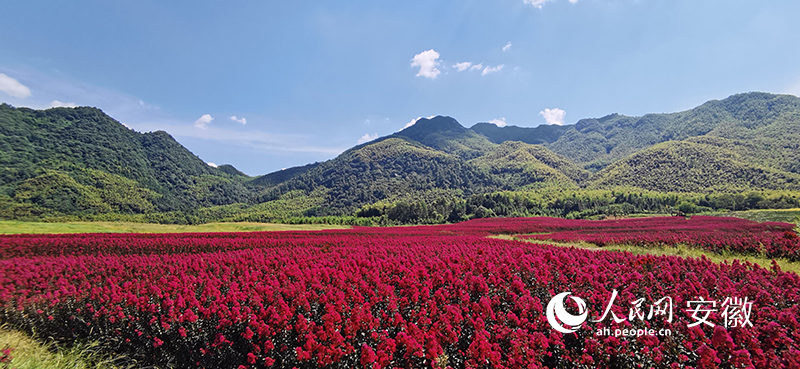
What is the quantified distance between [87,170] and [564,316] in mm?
170887

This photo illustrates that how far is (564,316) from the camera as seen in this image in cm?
460

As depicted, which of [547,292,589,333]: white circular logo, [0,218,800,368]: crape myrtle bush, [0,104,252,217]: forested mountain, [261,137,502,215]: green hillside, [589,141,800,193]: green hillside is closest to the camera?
[0,218,800,368]: crape myrtle bush

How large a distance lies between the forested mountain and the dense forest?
538 millimetres

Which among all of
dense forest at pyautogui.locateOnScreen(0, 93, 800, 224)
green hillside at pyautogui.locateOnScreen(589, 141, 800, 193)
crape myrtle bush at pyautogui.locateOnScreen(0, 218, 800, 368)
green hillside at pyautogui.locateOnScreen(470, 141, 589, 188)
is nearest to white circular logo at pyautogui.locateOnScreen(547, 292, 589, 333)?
crape myrtle bush at pyautogui.locateOnScreen(0, 218, 800, 368)

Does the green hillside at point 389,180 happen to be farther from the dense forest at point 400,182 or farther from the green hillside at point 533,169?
the green hillside at point 533,169

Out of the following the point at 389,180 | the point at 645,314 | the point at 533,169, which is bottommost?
the point at 645,314

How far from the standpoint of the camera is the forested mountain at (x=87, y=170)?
3715 inches

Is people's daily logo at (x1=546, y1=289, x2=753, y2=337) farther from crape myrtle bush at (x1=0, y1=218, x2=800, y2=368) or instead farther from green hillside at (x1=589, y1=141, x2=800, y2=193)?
green hillside at (x1=589, y1=141, x2=800, y2=193)

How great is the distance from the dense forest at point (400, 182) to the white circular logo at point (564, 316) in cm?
5850

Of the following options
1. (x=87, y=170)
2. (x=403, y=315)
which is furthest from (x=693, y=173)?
(x=87, y=170)

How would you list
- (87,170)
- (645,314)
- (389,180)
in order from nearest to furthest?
(645,314)
(87,170)
(389,180)

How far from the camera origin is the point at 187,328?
4.93 metres

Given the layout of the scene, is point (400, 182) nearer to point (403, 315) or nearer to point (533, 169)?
point (533, 169)

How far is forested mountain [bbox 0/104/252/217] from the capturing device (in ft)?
310
